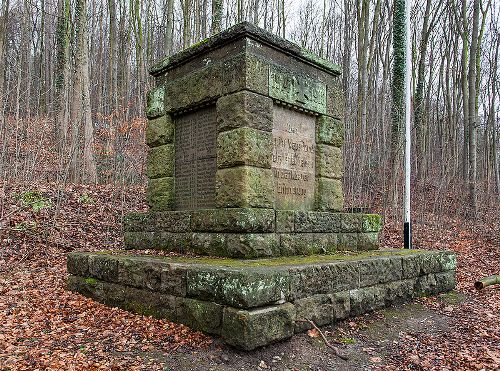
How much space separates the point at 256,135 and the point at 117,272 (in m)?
2.37

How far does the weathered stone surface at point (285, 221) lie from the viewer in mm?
5195

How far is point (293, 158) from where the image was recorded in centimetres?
585

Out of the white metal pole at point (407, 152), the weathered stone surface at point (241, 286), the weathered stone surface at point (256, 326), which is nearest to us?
the weathered stone surface at point (256, 326)

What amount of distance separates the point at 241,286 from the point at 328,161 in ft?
10.7

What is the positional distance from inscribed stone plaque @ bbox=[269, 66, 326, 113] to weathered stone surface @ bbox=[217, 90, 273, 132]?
0.25m

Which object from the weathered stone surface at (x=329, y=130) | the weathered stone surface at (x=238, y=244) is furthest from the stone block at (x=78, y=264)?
the weathered stone surface at (x=329, y=130)

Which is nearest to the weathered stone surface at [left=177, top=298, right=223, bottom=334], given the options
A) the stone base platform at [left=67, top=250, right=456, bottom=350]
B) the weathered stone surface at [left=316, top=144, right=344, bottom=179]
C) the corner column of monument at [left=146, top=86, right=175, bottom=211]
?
the stone base platform at [left=67, top=250, right=456, bottom=350]

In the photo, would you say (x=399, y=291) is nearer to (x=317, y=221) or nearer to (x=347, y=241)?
(x=347, y=241)

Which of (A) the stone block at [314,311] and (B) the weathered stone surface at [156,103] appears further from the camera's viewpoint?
(B) the weathered stone surface at [156,103]

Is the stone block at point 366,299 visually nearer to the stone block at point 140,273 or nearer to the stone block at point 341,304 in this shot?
the stone block at point 341,304

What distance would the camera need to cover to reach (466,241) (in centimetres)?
1187

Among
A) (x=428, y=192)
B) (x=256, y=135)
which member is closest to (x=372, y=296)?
(x=256, y=135)

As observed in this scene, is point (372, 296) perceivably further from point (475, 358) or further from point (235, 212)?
point (235, 212)

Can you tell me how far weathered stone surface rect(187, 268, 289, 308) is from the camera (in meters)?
3.60
